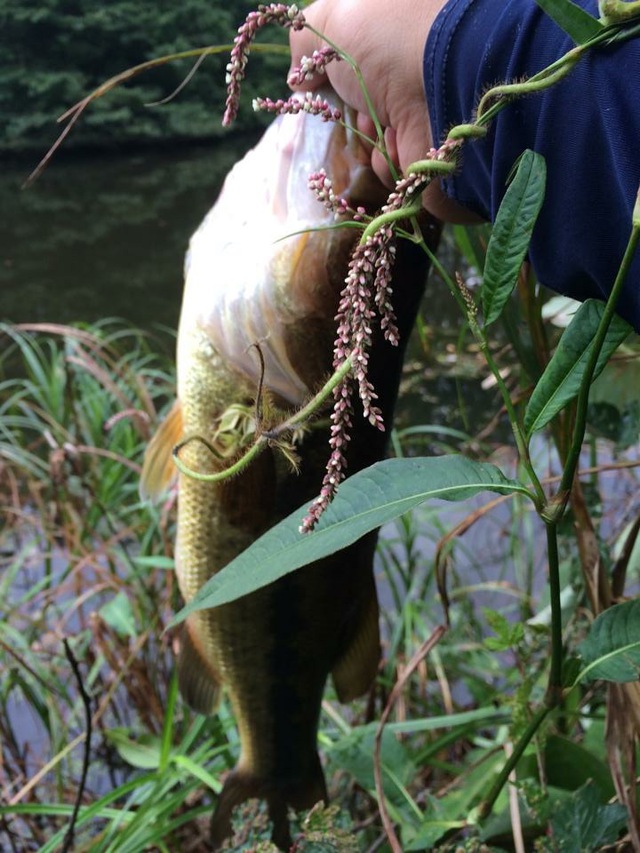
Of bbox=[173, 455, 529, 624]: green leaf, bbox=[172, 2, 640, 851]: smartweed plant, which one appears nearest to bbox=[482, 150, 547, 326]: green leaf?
bbox=[172, 2, 640, 851]: smartweed plant

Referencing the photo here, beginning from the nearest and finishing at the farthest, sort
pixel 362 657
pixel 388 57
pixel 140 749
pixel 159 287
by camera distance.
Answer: pixel 388 57 → pixel 362 657 → pixel 140 749 → pixel 159 287

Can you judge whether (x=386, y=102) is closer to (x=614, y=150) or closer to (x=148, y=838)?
(x=614, y=150)

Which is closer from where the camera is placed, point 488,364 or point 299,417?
point 299,417

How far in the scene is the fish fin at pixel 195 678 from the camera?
160 centimetres

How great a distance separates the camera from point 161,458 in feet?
5.02

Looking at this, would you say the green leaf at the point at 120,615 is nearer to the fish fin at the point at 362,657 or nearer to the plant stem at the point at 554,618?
the fish fin at the point at 362,657

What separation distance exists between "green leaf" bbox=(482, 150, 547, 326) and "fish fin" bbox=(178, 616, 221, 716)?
1100 millimetres

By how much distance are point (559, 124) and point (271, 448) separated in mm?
571

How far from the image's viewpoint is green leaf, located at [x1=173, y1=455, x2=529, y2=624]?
0.65m

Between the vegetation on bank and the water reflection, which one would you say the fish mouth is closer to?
the water reflection

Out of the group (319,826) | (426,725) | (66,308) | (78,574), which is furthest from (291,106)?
(66,308)

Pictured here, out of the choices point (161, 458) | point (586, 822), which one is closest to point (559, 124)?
point (586, 822)

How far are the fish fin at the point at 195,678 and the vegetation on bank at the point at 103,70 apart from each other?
17072mm

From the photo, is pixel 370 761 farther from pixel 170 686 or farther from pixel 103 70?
pixel 103 70
